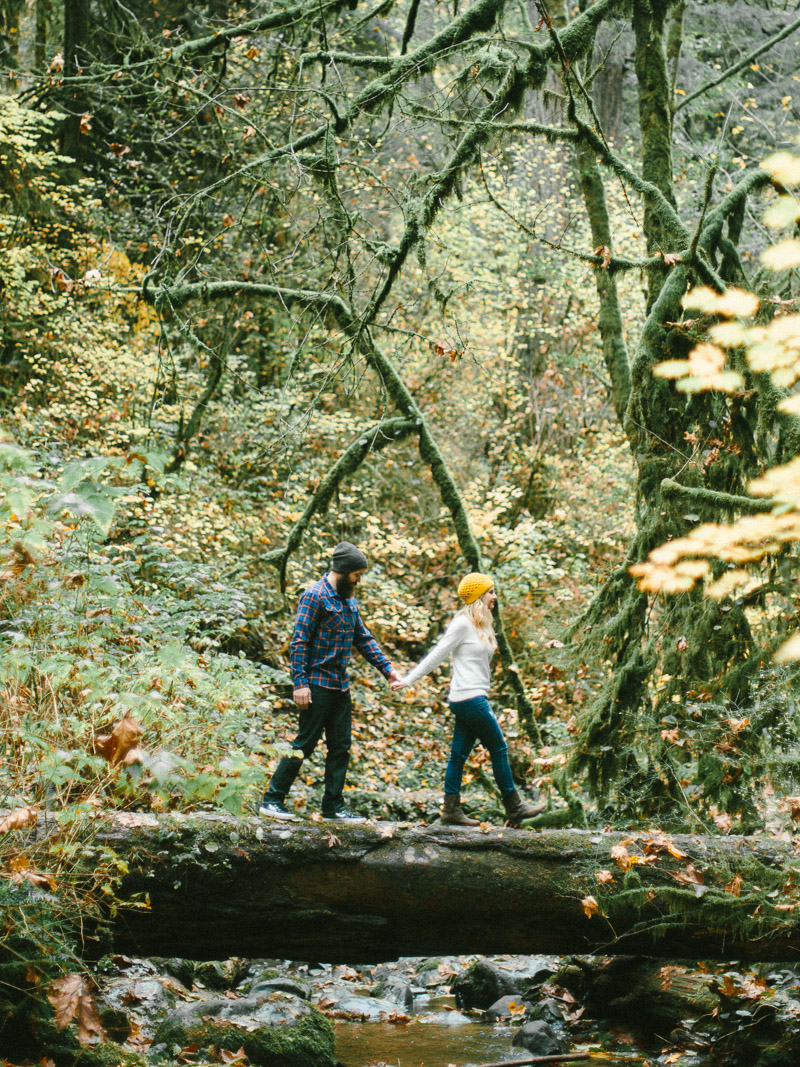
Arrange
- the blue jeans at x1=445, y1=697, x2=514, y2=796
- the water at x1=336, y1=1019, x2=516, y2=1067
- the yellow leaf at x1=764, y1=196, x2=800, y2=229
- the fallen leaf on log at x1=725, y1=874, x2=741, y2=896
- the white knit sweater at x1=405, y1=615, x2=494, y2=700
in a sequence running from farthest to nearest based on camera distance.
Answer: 1. the white knit sweater at x1=405, y1=615, x2=494, y2=700
2. the blue jeans at x1=445, y1=697, x2=514, y2=796
3. the water at x1=336, y1=1019, x2=516, y2=1067
4. the fallen leaf on log at x1=725, y1=874, x2=741, y2=896
5. the yellow leaf at x1=764, y1=196, x2=800, y2=229

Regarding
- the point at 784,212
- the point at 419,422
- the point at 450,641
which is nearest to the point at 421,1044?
the point at 450,641

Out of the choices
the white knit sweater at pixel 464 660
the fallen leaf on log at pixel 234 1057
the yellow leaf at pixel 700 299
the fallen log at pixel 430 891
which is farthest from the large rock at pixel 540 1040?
the yellow leaf at pixel 700 299

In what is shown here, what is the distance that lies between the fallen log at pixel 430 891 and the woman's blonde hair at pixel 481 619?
55.9 inches

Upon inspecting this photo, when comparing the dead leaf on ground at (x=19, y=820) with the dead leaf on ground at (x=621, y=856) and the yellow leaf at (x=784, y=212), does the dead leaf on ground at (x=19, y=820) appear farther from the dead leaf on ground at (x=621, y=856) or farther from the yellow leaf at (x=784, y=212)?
the yellow leaf at (x=784, y=212)

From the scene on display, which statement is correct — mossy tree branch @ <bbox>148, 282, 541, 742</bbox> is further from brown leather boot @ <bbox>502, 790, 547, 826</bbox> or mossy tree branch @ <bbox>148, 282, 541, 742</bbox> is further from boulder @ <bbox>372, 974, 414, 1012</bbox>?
boulder @ <bbox>372, 974, 414, 1012</bbox>

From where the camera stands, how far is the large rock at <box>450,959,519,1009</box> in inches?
258

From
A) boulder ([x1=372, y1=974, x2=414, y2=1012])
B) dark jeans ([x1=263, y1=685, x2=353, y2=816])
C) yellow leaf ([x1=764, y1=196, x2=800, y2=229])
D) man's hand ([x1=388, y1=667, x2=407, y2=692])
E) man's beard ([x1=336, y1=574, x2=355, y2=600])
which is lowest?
boulder ([x1=372, y1=974, x2=414, y2=1012])

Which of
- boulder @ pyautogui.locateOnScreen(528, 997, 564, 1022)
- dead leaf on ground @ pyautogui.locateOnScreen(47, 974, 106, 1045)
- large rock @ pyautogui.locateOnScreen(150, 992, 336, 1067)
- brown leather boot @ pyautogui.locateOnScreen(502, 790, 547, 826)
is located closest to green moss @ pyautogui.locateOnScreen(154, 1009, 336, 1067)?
large rock @ pyautogui.locateOnScreen(150, 992, 336, 1067)

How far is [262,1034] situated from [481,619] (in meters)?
2.90

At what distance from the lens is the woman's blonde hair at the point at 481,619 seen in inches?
240

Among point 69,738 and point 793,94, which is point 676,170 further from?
point 69,738

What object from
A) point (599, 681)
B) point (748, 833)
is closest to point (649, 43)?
point (599, 681)

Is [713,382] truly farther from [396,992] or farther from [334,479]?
[396,992]

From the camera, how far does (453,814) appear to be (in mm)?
5680
